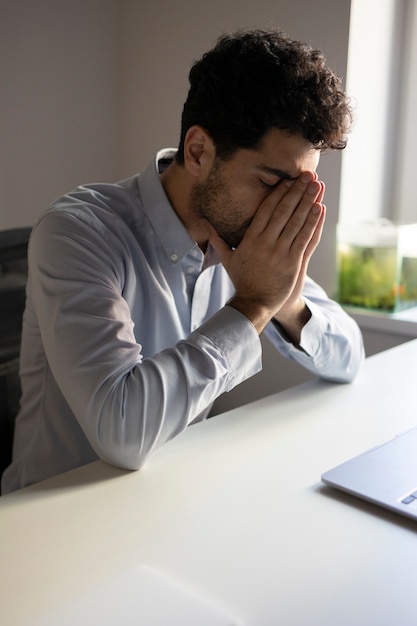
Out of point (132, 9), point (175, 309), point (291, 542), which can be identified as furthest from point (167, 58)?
point (291, 542)

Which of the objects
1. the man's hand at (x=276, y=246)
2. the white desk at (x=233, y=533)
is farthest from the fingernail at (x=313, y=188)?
the white desk at (x=233, y=533)

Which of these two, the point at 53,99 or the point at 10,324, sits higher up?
the point at 53,99

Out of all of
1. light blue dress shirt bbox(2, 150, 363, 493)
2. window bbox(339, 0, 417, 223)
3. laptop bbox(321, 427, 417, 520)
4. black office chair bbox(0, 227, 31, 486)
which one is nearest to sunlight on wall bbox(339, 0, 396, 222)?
window bbox(339, 0, 417, 223)

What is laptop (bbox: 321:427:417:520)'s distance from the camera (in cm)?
77

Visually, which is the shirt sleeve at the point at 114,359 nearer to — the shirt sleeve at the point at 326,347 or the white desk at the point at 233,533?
the white desk at the point at 233,533

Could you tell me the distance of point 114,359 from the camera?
3.04ft

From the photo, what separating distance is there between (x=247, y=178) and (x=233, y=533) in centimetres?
56

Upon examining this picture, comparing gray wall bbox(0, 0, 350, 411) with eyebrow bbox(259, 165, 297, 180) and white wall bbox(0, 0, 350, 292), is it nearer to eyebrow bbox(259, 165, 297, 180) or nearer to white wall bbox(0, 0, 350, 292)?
white wall bbox(0, 0, 350, 292)

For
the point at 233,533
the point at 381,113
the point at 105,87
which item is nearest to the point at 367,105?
the point at 381,113

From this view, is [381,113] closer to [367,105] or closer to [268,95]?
[367,105]

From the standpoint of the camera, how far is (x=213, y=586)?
2.06 feet

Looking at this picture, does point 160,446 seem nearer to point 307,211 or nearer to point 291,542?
point 291,542

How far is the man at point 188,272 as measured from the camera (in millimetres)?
919

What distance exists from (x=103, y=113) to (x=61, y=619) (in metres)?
1.92
